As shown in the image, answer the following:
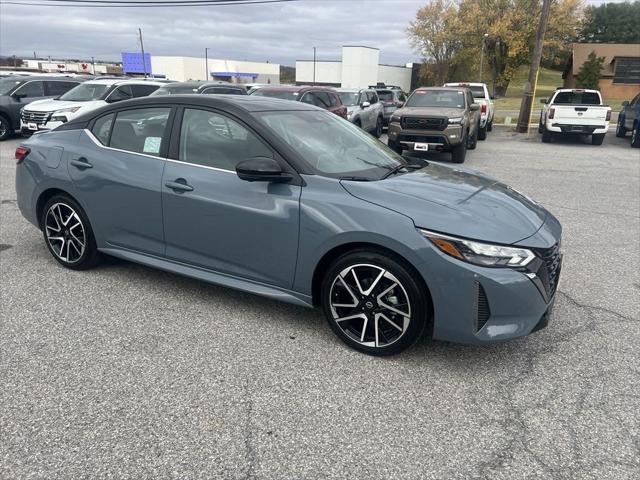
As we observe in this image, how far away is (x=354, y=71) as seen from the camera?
68.9 meters

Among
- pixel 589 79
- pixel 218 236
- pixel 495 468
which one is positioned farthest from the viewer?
pixel 589 79

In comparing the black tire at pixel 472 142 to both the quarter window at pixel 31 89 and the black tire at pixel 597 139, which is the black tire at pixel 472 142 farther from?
the quarter window at pixel 31 89

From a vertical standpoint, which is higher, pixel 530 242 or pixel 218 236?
pixel 530 242

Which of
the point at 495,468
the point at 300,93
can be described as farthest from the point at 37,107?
the point at 495,468

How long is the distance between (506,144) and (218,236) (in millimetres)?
15268

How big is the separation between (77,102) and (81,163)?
445 inches

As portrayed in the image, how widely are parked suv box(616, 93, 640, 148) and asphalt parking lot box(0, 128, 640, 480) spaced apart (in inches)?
553

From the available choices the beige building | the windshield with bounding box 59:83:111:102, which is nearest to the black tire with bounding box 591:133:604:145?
the windshield with bounding box 59:83:111:102

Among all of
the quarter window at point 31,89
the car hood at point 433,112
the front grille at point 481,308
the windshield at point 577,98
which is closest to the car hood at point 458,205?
the front grille at point 481,308

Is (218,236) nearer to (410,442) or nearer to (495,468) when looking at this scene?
(410,442)

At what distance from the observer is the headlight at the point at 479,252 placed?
2.91 m

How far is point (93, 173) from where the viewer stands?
14.0 ft

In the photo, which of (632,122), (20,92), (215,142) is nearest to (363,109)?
(632,122)

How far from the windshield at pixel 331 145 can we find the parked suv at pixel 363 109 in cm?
1095
